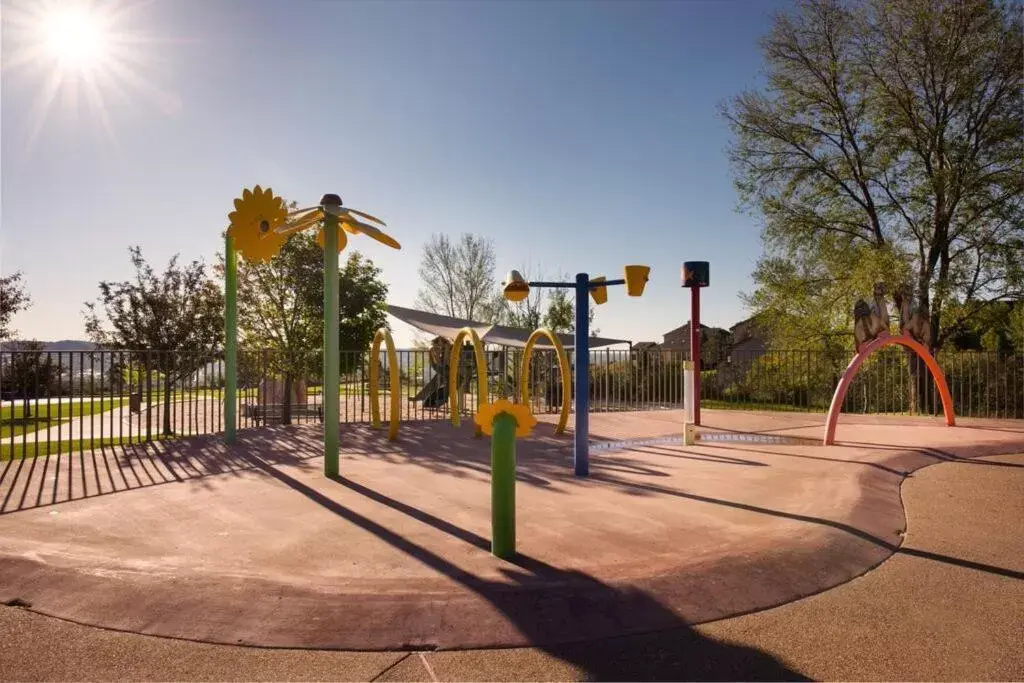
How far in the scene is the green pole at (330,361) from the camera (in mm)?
7227

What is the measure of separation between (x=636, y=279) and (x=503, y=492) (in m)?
3.87

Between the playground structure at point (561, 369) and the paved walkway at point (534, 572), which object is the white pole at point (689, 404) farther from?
the paved walkway at point (534, 572)

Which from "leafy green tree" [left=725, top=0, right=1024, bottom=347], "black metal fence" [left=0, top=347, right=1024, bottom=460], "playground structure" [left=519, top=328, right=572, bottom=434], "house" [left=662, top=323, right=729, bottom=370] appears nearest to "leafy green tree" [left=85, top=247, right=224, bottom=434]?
"black metal fence" [left=0, top=347, right=1024, bottom=460]

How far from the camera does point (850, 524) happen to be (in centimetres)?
492

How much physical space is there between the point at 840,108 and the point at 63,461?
75.5 feet

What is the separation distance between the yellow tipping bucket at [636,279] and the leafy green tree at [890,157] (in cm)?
1406

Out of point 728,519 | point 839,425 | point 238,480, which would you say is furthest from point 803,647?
point 839,425

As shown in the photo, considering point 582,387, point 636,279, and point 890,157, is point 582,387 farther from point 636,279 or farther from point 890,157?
point 890,157

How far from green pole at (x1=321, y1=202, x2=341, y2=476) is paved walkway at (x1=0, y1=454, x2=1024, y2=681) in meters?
3.81

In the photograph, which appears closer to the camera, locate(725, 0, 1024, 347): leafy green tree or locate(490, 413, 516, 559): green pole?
locate(490, 413, 516, 559): green pole

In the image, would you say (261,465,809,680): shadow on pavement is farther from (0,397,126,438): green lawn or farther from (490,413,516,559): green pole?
(0,397,126,438): green lawn

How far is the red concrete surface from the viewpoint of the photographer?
3.36m

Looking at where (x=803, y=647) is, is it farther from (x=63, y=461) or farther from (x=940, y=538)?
(x=63, y=461)

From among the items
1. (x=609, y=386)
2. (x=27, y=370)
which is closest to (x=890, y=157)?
(x=609, y=386)
